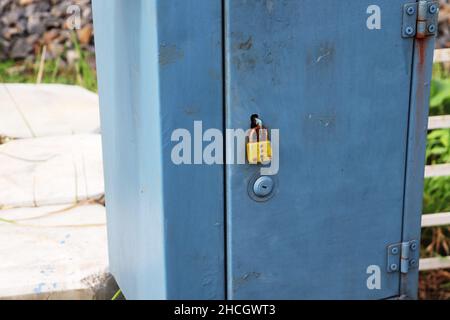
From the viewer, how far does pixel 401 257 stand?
2.26 metres

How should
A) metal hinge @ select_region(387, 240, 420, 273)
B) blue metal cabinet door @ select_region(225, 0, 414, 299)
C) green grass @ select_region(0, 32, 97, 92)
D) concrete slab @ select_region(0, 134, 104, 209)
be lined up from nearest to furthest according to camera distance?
1. blue metal cabinet door @ select_region(225, 0, 414, 299)
2. metal hinge @ select_region(387, 240, 420, 273)
3. concrete slab @ select_region(0, 134, 104, 209)
4. green grass @ select_region(0, 32, 97, 92)

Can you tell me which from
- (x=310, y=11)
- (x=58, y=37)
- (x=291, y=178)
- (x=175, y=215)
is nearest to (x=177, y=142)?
(x=175, y=215)

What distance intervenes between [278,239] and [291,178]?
0.17 metres

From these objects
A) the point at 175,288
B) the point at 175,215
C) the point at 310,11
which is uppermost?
the point at 310,11

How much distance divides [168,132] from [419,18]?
2.65 feet

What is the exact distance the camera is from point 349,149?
6.91 ft

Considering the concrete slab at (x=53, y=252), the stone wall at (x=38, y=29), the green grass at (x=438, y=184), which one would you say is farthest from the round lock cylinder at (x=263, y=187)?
the stone wall at (x=38, y=29)

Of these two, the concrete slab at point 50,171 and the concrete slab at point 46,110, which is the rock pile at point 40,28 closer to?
the concrete slab at point 46,110

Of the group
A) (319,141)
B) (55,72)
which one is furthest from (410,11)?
(55,72)

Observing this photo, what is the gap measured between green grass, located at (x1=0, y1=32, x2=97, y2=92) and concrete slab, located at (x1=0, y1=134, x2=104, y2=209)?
5.68 ft

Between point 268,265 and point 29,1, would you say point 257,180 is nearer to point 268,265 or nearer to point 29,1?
point 268,265

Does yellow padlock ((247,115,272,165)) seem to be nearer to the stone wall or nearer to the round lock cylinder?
the round lock cylinder

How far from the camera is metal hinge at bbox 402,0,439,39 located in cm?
210

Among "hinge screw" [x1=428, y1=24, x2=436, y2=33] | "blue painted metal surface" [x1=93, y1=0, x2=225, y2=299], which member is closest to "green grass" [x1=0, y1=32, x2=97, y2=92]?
"blue painted metal surface" [x1=93, y1=0, x2=225, y2=299]
